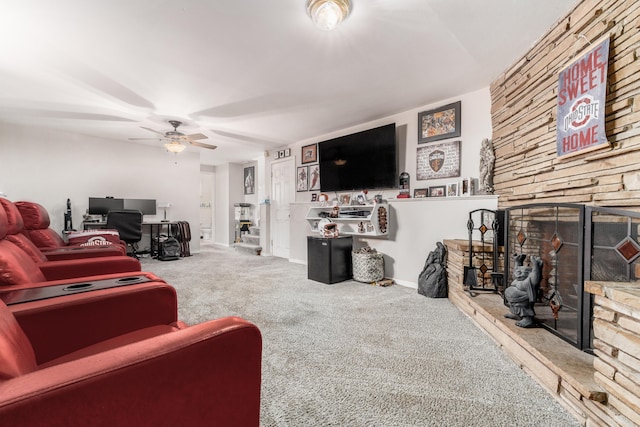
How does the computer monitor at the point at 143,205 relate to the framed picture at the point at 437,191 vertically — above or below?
below

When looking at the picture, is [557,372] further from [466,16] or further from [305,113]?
[305,113]

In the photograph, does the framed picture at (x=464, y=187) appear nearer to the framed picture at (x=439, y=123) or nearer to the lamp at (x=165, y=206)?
the framed picture at (x=439, y=123)

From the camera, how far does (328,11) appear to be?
1854 millimetres

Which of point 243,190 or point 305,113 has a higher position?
point 305,113

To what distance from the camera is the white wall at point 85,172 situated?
4.68 meters

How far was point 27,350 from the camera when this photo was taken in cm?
80

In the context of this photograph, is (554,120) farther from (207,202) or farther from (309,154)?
(207,202)

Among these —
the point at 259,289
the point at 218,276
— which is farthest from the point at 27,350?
the point at 218,276

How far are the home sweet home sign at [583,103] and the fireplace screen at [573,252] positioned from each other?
1.31 feet

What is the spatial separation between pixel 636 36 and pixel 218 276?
4.42 meters

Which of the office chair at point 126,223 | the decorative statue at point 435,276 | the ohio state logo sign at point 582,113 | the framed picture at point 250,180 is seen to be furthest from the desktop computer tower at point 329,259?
the framed picture at point 250,180

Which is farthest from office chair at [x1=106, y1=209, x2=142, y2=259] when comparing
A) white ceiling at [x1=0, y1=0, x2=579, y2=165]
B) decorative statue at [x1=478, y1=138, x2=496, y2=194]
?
decorative statue at [x1=478, y1=138, x2=496, y2=194]

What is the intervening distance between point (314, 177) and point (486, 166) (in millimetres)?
2816

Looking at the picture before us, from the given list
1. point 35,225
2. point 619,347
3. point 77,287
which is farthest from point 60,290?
point 619,347
